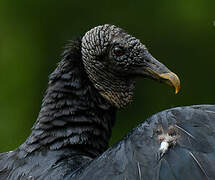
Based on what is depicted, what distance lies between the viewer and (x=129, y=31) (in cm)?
887

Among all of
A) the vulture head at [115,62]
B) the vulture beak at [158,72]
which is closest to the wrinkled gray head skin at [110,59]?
the vulture head at [115,62]

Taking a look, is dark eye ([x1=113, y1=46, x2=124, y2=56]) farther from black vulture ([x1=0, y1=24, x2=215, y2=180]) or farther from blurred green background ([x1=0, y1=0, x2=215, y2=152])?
blurred green background ([x1=0, y1=0, x2=215, y2=152])

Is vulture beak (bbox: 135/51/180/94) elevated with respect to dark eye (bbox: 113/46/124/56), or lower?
lower

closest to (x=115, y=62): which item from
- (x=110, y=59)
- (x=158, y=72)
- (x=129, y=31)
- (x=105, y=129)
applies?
(x=110, y=59)

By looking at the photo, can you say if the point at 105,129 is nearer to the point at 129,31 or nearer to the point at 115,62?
the point at 115,62

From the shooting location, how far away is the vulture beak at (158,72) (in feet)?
14.2

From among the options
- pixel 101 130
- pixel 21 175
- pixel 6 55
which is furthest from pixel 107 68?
pixel 6 55

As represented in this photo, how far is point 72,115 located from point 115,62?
0.47 meters

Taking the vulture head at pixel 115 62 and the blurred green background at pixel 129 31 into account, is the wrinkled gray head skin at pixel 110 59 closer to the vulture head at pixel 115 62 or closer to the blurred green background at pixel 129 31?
the vulture head at pixel 115 62

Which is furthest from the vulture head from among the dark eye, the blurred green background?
the blurred green background

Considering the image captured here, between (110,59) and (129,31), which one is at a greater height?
(110,59)

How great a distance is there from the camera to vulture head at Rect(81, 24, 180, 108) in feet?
15.0

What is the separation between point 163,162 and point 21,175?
41.3 inches

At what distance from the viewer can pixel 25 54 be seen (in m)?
8.97
